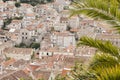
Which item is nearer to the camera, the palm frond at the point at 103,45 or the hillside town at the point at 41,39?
the palm frond at the point at 103,45

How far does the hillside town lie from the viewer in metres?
37.1

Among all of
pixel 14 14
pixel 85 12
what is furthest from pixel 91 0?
pixel 14 14

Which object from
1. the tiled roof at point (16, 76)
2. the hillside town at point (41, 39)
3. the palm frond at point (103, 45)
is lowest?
the hillside town at point (41, 39)

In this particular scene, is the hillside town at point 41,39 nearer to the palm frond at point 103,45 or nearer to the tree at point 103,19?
the palm frond at point 103,45

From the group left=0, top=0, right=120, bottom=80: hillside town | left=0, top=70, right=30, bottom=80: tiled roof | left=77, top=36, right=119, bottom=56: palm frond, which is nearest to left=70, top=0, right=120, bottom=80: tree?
left=77, top=36, right=119, bottom=56: palm frond

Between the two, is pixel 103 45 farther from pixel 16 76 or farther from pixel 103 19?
pixel 16 76

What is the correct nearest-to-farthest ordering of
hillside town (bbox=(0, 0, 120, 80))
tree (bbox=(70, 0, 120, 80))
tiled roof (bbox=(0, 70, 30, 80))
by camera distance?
tree (bbox=(70, 0, 120, 80))
tiled roof (bbox=(0, 70, 30, 80))
hillside town (bbox=(0, 0, 120, 80))

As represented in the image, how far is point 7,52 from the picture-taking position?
159ft

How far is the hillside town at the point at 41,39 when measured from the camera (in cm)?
3712

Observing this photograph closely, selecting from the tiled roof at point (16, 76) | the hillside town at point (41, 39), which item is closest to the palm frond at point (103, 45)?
the hillside town at point (41, 39)

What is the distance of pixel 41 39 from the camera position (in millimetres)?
58562

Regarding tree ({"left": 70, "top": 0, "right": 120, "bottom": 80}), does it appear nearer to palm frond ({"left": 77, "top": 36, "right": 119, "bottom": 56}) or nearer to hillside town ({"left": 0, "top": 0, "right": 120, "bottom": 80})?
palm frond ({"left": 77, "top": 36, "right": 119, "bottom": 56})

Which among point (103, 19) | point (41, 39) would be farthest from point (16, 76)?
point (103, 19)

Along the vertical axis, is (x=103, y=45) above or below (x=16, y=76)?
above
